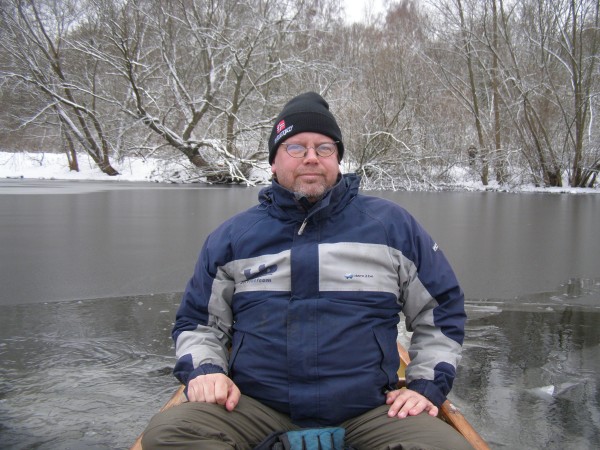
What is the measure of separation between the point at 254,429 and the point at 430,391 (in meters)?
0.62

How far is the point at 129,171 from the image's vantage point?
2341cm

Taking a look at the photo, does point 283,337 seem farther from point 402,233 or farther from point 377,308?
point 402,233

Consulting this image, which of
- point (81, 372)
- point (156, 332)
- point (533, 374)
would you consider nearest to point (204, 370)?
point (81, 372)

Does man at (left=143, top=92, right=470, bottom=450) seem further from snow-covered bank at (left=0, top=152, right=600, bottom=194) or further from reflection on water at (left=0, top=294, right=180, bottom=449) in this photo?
snow-covered bank at (left=0, top=152, right=600, bottom=194)

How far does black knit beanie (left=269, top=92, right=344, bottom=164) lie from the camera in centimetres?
222

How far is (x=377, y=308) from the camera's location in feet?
6.54

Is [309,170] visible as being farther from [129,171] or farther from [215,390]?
[129,171]

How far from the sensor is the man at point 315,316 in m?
1.81

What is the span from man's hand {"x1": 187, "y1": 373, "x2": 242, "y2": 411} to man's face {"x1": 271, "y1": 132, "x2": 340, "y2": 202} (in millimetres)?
753

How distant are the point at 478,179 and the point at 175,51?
41.4 feet

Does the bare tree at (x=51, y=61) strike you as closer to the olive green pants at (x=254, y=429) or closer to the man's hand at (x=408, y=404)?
the olive green pants at (x=254, y=429)

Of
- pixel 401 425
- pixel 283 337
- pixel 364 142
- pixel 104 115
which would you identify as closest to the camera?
pixel 401 425

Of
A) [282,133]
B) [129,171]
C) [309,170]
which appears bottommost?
[309,170]

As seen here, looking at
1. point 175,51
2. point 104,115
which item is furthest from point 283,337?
point 104,115
